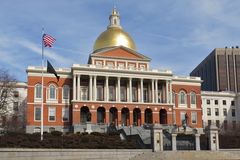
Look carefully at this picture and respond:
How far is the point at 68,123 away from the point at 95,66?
1249 centimetres

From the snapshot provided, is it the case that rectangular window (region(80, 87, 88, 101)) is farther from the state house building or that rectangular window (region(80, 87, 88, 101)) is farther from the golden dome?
the golden dome

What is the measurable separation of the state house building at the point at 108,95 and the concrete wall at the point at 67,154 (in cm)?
2802

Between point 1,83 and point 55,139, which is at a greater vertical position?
point 1,83

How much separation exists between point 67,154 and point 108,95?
38668 mm

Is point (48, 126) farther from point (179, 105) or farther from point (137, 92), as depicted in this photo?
point (179, 105)

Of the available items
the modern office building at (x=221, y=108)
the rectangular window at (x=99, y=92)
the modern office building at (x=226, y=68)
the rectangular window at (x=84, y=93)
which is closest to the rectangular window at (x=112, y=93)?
the rectangular window at (x=99, y=92)

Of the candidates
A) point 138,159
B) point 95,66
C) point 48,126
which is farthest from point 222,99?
point 138,159

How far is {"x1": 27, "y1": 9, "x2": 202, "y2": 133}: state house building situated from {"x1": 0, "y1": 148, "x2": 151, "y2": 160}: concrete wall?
28019mm

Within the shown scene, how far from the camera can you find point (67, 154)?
1644 inches

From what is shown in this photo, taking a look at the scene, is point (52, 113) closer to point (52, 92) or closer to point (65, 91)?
point (52, 92)

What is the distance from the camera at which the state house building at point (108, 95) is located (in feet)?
254

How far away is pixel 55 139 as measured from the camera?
45.8m

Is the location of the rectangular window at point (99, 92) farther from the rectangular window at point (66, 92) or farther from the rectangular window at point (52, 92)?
the rectangular window at point (52, 92)

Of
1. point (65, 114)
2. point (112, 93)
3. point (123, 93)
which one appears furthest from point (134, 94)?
point (65, 114)
